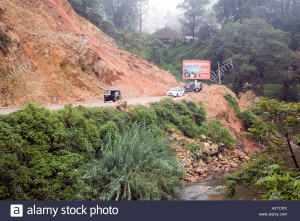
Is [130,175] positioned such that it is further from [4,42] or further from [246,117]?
[246,117]

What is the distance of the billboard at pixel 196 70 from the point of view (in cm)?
3700

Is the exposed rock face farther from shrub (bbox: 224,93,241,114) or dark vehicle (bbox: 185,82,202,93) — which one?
dark vehicle (bbox: 185,82,202,93)

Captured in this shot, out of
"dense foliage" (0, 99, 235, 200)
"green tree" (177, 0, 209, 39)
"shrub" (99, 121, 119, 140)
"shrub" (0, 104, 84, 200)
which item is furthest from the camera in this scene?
"green tree" (177, 0, 209, 39)

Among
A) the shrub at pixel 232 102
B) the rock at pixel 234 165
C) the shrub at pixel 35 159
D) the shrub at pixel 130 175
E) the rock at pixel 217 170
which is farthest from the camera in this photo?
the shrub at pixel 232 102

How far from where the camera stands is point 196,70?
1465 inches

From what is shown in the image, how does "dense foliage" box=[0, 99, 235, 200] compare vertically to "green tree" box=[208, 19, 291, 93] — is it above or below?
below

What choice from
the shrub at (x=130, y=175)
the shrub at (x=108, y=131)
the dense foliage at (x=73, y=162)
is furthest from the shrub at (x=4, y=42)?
the shrub at (x=130, y=175)

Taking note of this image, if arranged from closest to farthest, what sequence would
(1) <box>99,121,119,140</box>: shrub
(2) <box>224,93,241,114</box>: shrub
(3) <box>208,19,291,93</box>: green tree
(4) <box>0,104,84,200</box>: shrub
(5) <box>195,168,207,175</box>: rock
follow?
(4) <box>0,104,84,200</box>: shrub, (1) <box>99,121,119,140</box>: shrub, (5) <box>195,168,207,175</box>: rock, (2) <box>224,93,241,114</box>: shrub, (3) <box>208,19,291,93</box>: green tree

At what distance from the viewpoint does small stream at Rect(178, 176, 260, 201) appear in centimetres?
1230

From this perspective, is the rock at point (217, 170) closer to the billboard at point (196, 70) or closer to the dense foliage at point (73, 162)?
the dense foliage at point (73, 162)

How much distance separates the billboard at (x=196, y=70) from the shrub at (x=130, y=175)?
25871mm

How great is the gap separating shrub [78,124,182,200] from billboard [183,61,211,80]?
2587cm

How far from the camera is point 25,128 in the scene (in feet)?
34.7

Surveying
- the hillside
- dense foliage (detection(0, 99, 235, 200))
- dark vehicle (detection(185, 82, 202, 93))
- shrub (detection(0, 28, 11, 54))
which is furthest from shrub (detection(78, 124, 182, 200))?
dark vehicle (detection(185, 82, 202, 93))
